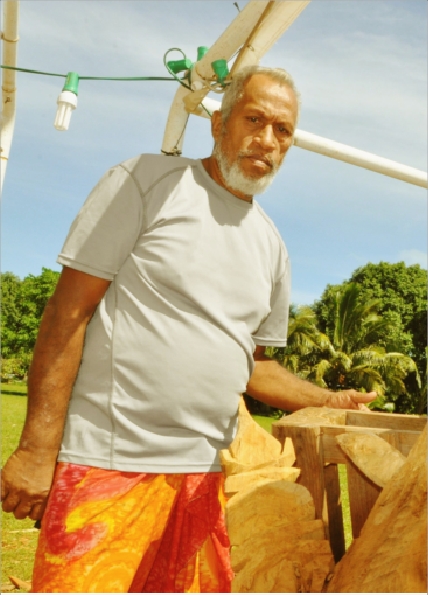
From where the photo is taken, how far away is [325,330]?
3403 centimetres

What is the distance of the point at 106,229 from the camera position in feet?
5.85

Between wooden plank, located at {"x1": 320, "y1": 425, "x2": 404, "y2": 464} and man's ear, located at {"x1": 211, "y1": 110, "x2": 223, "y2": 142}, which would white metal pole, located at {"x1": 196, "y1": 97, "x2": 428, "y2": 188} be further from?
wooden plank, located at {"x1": 320, "y1": 425, "x2": 404, "y2": 464}

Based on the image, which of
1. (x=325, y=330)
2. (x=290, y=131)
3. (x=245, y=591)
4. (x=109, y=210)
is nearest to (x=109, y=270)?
(x=109, y=210)

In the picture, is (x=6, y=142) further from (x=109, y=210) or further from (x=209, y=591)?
(x=209, y=591)

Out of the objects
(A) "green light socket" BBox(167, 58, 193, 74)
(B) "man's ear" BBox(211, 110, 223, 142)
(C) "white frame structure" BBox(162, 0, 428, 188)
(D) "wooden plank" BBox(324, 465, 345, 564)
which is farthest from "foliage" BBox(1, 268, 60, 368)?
(D) "wooden plank" BBox(324, 465, 345, 564)

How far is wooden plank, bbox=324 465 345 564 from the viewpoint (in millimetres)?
1713

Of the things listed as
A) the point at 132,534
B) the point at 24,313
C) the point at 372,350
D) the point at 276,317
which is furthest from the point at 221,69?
the point at 24,313

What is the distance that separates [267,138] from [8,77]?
14.8ft

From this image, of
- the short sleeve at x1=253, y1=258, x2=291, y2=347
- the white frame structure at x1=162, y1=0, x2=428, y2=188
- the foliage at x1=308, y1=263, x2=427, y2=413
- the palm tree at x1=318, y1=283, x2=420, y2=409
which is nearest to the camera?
the short sleeve at x1=253, y1=258, x2=291, y2=347

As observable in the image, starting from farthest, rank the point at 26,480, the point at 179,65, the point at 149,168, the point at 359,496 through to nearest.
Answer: the point at 179,65
the point at 149,168
the point at 26,480
the point at 359,496

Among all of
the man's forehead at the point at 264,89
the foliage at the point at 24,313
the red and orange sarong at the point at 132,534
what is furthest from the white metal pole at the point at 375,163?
the foliage at the point at 24,313

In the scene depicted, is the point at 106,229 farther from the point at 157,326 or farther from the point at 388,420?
the point at 388,420

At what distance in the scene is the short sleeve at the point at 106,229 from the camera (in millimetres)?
1768

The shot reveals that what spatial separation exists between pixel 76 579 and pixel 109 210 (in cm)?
111
